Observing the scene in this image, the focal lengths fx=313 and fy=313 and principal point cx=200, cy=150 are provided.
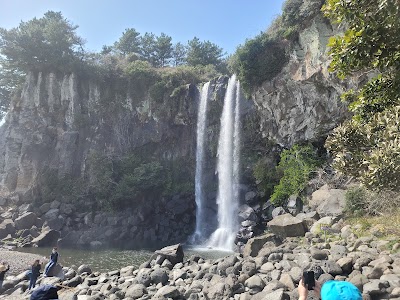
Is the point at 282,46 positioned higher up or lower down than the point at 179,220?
higher up

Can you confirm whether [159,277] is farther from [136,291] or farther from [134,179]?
[134,179]

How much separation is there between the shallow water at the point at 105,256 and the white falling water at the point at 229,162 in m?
4.42

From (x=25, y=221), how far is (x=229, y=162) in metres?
17.7

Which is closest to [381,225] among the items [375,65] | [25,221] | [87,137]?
[375,65]

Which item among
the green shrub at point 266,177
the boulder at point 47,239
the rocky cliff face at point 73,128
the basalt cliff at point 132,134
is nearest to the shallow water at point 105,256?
the boulder at point 47,239

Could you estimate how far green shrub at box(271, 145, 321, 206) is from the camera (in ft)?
63.4

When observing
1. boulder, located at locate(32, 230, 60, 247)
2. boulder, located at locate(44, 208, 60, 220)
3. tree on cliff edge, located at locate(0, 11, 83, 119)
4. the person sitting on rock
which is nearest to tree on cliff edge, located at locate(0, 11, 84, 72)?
tree on cliff edge, located at locate(0, 11, 83, 119)

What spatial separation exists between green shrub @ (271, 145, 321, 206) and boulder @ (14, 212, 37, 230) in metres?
20.0

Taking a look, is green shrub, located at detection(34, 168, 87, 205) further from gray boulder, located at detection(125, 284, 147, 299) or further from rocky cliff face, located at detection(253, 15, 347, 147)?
gray boulder, located at detection(125, 284, 147, 299)

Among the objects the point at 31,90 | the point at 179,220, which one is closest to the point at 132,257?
the point at 179,220

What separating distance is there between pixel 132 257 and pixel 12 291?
6.84 m

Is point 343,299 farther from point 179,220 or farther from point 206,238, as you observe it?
point 179,220

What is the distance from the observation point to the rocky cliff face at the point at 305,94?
62.5 ft

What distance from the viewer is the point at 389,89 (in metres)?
5.86
